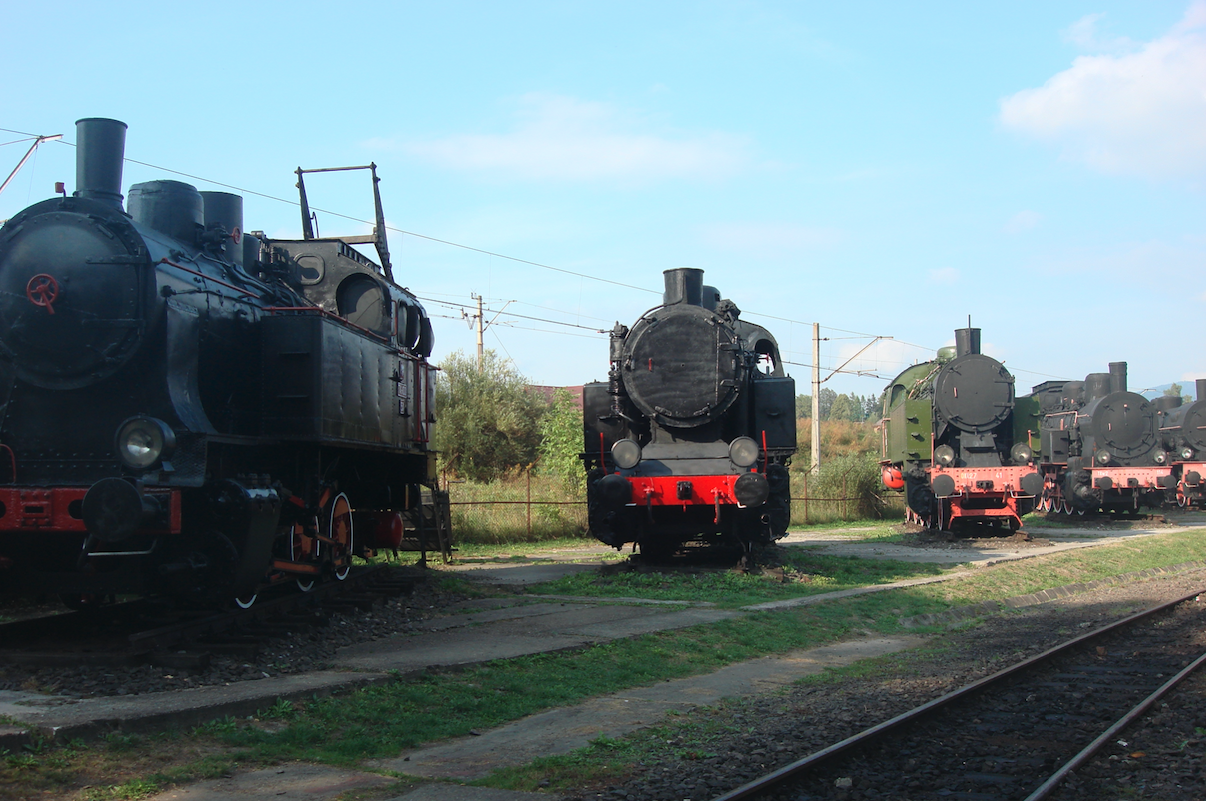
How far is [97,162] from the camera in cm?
782

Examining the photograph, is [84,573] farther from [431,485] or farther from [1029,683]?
[1029,683]

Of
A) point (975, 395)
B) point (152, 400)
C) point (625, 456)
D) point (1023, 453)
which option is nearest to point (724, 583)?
point (625, 456)

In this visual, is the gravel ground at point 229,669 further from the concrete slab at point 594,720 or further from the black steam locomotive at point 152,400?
the concrete slab at point 594,720

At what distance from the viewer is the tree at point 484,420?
35062 mm

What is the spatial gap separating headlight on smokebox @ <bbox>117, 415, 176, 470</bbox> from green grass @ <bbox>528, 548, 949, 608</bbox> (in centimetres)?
570

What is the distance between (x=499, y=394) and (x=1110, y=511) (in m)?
20.3

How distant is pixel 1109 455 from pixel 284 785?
26685 mm

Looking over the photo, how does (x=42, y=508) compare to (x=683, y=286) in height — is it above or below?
below

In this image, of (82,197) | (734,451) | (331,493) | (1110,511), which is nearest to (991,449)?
(734,451)

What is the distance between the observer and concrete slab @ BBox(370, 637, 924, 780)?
17.0 ft

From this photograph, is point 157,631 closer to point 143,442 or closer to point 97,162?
point 143,442

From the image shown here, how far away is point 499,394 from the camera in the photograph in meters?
36.2

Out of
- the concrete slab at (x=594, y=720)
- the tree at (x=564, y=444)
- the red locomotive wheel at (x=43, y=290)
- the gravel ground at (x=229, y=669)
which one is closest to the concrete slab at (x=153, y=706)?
the gravel ground at (x=229, y=669)

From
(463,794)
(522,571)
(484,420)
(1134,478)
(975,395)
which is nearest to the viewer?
(463,794)
